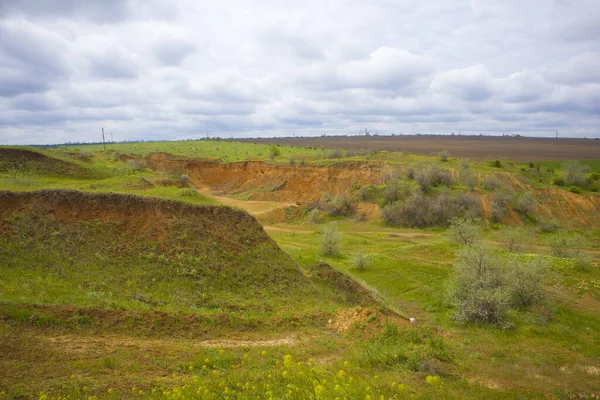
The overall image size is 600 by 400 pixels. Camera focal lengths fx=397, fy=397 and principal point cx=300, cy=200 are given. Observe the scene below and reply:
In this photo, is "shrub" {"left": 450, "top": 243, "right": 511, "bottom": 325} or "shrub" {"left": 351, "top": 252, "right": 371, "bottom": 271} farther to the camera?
"shrub" {"left": 351, "top": 252, "right": 371, "bottom": 271}

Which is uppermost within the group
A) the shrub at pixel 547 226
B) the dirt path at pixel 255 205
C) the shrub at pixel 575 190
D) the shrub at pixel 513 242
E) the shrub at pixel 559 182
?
the shrub at pixel 559 182

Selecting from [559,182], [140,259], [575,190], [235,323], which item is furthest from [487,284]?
[559,182]

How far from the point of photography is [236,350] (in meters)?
9.88

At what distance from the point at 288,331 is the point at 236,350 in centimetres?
247

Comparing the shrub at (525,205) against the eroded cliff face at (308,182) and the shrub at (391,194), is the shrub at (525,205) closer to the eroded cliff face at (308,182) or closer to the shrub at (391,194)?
the eroded cliff face at (308,182)

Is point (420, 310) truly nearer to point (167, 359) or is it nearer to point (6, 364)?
point (167, 359)

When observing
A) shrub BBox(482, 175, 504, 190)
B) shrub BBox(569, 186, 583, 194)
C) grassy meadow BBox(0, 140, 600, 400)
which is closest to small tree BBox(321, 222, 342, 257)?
grassy meadow BBox(0, 140, 600, 400)

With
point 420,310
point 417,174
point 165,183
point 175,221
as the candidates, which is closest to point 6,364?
point 175,221

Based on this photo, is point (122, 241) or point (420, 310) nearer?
point (122, 241)

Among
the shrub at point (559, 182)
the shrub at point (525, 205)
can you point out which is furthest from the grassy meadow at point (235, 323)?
the shrub at point (559, 182)

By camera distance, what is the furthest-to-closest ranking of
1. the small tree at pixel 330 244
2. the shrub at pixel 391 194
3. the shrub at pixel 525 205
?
the shrub at pixel 391 194 < the shrub at pixel 525 205 < the small tree at pixel 330 244

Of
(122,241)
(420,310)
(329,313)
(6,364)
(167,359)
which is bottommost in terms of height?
(420,310)

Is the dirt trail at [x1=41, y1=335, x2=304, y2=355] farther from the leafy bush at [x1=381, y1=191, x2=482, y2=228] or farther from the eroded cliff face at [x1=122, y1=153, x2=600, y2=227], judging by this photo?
the eroded cliff face at [x1=122, y1=153, x2=600, y2=227]

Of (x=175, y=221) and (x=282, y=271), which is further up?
(x=175, y=221)
